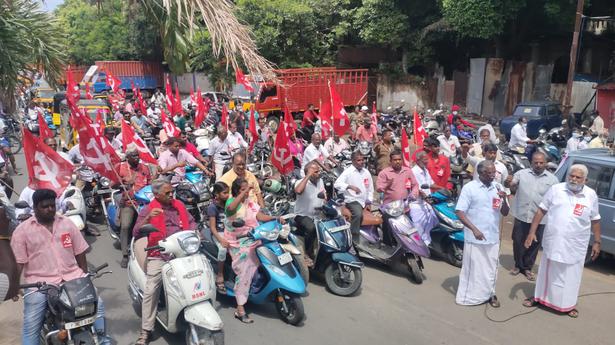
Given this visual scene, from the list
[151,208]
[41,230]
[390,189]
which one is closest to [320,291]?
[390,189]

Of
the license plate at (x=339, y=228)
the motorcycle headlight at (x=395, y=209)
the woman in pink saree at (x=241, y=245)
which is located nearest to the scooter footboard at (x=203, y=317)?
the woman in pink saree at (x=241, y=245)

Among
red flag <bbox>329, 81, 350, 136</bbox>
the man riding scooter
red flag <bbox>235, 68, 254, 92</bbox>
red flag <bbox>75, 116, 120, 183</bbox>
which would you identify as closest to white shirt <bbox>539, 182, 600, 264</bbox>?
red flag <bbox>235, 68, 254, 92</bbox>

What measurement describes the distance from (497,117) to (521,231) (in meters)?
17.9

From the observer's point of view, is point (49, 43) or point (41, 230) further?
point (49, 43)

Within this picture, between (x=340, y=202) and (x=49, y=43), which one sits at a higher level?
(x=49, y=43)

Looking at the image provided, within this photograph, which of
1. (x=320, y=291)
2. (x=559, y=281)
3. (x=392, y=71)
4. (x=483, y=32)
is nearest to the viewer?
(x=559, y=281)

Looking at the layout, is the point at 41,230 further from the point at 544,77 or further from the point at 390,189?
the point at 544,77

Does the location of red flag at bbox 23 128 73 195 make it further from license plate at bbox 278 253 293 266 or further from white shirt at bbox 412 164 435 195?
white shirt at bbox 412 164 435 195

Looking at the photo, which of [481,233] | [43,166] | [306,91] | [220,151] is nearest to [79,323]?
[43,166]

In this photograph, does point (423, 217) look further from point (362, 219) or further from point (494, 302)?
point (494, 302)

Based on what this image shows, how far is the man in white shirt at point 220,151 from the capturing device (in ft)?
32.2

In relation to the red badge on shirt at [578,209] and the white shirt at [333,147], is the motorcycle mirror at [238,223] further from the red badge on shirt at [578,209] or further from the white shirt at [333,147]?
the white shirt at [333,147]

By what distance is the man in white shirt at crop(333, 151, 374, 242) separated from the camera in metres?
6.70

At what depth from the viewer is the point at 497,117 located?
23.0 meters
